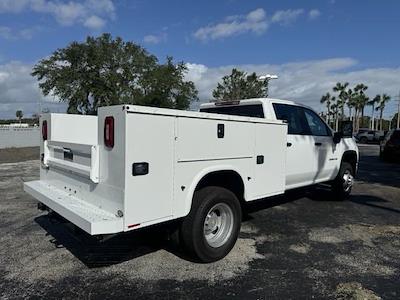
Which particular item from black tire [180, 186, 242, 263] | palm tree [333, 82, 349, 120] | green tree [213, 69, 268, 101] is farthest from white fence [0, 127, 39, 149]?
palm tree [333, 82, 349, 120]

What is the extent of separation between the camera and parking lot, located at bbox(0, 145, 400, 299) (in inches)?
163

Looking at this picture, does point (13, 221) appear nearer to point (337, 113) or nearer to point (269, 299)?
point (269, 299)

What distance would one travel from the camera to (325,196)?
9.28m

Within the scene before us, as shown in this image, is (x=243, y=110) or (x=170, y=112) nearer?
(x=170, y=112)

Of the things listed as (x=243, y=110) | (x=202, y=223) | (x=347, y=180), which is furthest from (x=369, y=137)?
(x=202, y=223)

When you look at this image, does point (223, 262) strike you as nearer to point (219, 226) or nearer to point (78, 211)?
point (219, 226)

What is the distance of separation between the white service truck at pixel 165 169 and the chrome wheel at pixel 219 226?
13 mm

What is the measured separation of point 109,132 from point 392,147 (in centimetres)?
1921

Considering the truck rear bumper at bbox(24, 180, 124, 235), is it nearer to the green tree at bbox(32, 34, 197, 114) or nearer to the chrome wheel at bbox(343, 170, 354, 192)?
the chrome wheel at bbox(343, 170, 354, 192)

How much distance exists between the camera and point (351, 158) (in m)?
9.06

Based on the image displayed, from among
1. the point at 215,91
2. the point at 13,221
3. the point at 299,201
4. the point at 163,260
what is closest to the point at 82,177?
the point at 163,260

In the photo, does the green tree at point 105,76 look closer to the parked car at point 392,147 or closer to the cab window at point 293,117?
the parked car at point 392,147

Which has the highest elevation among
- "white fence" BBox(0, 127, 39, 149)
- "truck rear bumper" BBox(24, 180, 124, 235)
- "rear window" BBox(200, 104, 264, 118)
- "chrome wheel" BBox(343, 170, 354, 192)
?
"rear window" BBox(200, 104, 264, 118)

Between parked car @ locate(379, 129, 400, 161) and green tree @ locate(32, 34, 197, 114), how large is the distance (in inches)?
578
